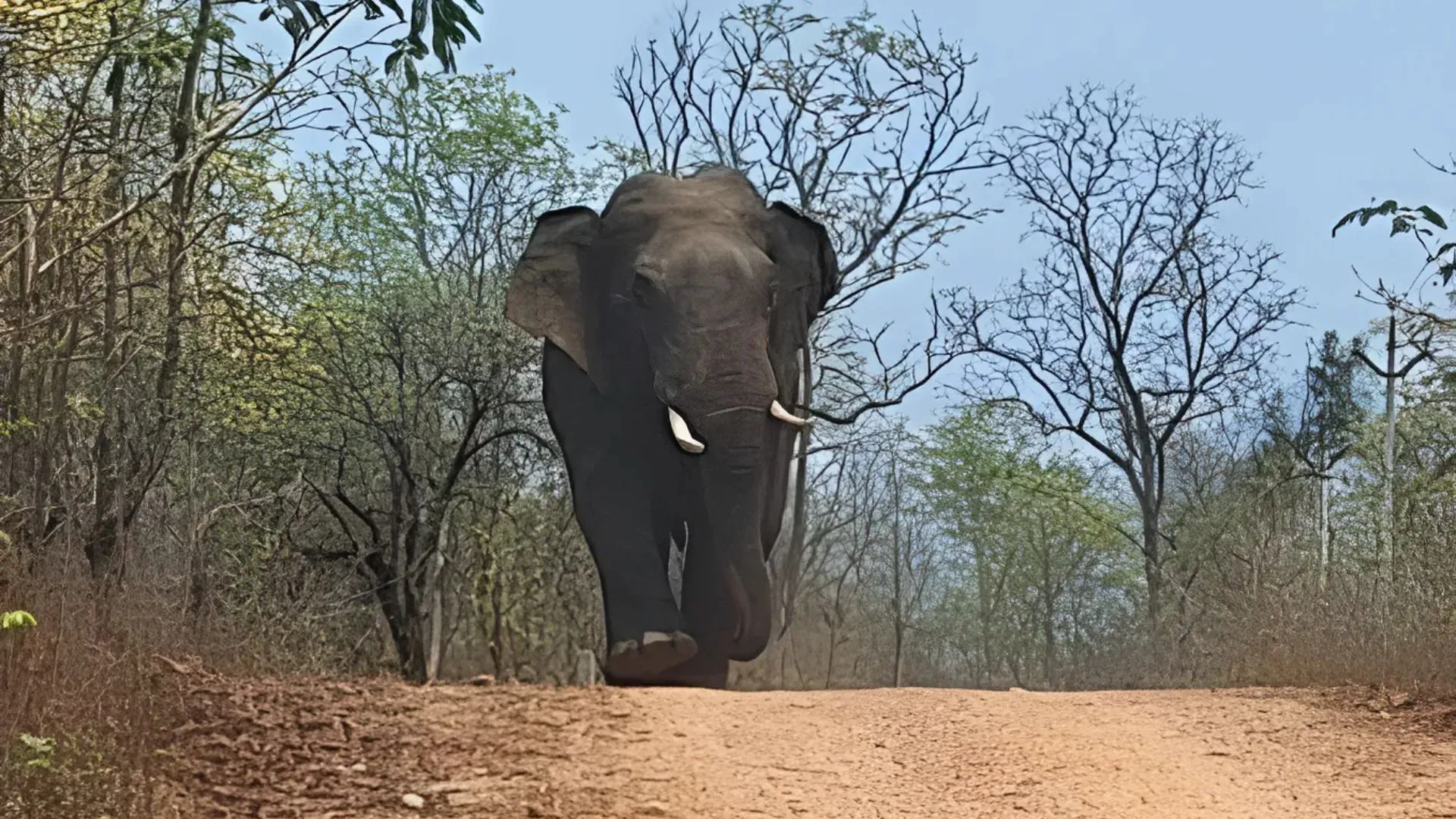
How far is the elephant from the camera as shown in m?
12.1

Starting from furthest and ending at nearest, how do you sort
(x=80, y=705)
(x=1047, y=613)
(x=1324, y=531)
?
(x=1047, y=613) → (x=1324, y=531) → (x=80, y=705)

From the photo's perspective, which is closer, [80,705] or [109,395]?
[80,705]

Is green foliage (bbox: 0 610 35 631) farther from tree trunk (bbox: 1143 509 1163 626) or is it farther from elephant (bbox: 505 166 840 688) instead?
tree trunk (bbox: 1143 509 1163 626)

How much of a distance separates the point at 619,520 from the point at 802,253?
114 inches

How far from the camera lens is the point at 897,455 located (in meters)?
26.6

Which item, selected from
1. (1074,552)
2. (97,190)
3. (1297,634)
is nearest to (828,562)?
(1074,552)

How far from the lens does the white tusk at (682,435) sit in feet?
38.7

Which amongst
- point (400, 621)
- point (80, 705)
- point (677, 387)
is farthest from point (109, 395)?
point (80, 705)

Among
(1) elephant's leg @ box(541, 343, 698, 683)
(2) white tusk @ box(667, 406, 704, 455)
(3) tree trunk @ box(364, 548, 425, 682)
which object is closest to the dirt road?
(1) elephant's leg @ box(541, 343, 698, 683)

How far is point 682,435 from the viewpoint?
Result: 38.9 ft

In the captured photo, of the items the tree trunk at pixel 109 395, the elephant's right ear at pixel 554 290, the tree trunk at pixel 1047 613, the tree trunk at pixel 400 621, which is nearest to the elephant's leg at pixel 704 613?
the elephant's right ear at pixel 554 290

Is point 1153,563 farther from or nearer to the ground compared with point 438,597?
farther from the ground

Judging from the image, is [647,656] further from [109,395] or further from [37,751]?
[37,751]

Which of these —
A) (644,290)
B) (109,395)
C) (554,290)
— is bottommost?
(109,395)
